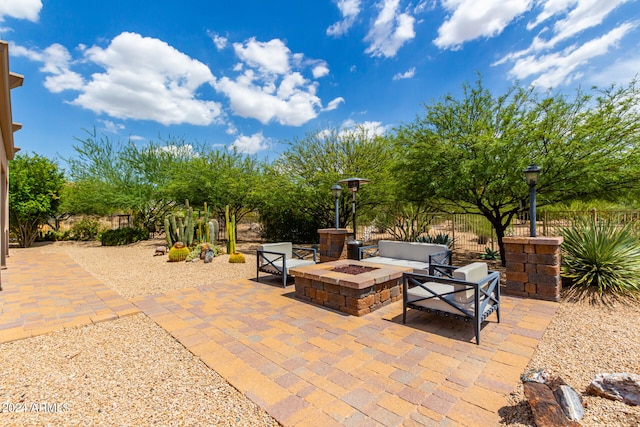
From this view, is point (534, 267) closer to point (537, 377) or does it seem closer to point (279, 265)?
point (537, 377)

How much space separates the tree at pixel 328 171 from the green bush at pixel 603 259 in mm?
5207

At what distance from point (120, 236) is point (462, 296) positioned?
15.9 meters

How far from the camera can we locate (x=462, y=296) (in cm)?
340

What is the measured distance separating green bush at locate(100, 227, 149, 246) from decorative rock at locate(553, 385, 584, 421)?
16825mm

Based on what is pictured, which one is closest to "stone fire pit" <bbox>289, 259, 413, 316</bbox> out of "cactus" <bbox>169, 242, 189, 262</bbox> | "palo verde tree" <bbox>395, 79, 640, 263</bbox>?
"palo verde tree" <bbox>395, 79, 640, 263</bbox>

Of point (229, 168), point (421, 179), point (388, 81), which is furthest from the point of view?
point (229, 168)

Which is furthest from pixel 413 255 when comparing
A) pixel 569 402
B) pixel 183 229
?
pixel 183 229

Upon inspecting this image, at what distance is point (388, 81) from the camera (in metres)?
10.4

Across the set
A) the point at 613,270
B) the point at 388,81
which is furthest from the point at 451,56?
the point at 613,270

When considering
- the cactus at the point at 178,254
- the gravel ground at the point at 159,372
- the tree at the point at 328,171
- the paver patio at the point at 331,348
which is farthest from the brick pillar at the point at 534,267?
the cactus at the point at 178,254

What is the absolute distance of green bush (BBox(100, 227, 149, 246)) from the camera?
13875 millimetres

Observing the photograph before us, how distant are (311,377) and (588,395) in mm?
2113

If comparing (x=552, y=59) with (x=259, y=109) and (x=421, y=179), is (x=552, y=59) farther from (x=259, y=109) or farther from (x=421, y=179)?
(x=259, y=109)

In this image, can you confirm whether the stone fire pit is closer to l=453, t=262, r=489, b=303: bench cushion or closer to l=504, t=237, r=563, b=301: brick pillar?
l=453, t=262, r=489, b=303: bench cushion
